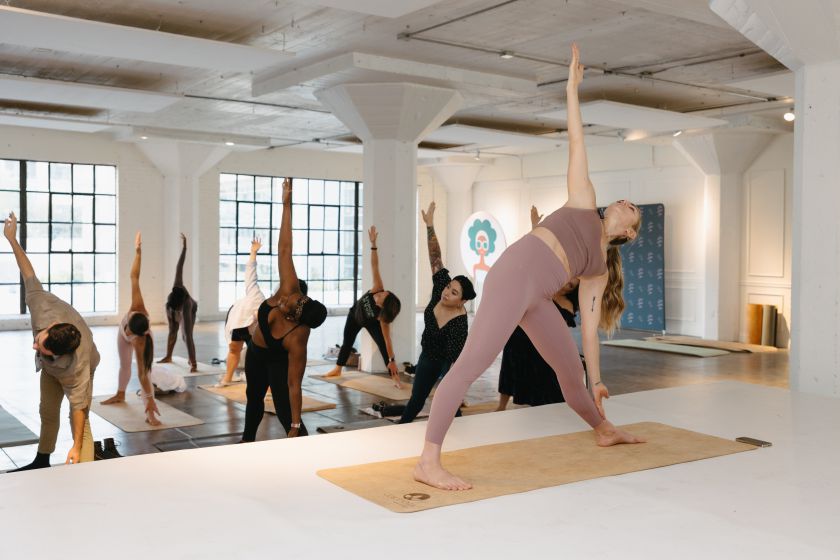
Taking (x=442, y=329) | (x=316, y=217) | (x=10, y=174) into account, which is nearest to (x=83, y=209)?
(x=10, y=174)

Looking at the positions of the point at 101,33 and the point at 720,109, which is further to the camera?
the point at 720,109

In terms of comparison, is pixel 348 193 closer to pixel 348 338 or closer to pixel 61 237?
pixel 61 237

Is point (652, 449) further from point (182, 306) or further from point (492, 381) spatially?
point (182, 306)

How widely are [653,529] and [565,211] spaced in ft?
4.66

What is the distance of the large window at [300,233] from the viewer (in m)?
17.9

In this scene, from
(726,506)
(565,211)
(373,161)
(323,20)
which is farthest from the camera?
(373,161)

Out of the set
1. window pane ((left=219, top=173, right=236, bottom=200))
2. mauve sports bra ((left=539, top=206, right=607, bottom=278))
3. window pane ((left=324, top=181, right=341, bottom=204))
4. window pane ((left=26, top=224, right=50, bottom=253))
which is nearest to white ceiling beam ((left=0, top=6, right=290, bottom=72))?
mauve sports bra ((left=539, top=206, right=607, bottom=278))

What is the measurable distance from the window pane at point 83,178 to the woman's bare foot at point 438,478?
14423 millimetres

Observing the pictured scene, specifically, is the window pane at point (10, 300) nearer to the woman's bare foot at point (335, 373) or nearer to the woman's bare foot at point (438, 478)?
the woman's bare foot at point (335, 373)

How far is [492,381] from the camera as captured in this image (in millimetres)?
9859

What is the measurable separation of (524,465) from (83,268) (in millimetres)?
14366

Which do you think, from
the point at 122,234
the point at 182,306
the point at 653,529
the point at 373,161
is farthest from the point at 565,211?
the point at 122,234

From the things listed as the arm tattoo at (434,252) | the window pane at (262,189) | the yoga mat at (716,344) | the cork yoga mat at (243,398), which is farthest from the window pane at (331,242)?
the arm tattoo at (434,252)

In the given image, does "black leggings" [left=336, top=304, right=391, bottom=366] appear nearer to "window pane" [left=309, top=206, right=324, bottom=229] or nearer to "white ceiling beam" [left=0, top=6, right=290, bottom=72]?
"white ceiling beam" [left=0, top=6, right=290, bottom=72]
